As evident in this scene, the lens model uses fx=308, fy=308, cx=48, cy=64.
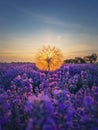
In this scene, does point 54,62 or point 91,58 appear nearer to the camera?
point 54,62

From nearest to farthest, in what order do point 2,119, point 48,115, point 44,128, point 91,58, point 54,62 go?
point 44,128, point 48,115, point 2,119, point 54,62, point 91,58

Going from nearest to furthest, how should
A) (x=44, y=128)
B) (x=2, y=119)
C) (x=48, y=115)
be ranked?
(x=44, y=128), (x=48, y=115), (x=2, y=119)

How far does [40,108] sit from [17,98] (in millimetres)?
2383

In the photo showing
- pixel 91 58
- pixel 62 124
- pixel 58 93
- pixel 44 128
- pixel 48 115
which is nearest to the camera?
pixel 44 128

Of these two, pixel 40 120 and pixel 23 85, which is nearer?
pixel 40 120

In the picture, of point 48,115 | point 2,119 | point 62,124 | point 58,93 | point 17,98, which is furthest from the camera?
point 17,98

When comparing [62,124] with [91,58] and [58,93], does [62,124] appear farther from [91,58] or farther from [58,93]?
[91,58]

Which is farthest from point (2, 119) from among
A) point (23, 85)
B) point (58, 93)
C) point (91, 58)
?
point (91, 58)

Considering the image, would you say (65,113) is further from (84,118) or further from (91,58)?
(91,58)

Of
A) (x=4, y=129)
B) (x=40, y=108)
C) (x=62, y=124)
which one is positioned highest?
(x=40, y=108)

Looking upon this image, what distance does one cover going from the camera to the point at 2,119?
11.5ft

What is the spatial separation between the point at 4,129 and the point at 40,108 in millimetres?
1180

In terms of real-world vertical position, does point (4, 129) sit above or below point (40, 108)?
below

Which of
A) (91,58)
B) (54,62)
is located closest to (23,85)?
(54,62)
